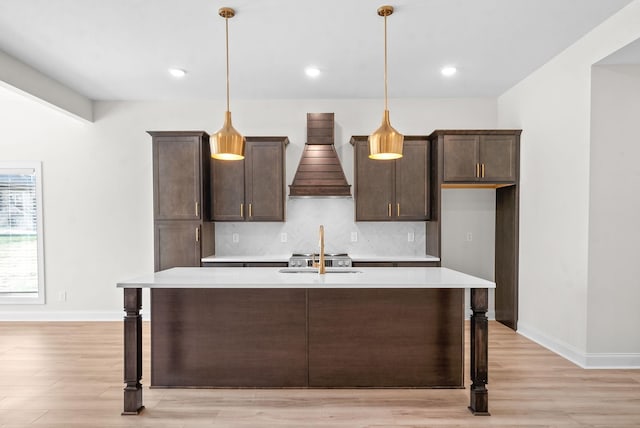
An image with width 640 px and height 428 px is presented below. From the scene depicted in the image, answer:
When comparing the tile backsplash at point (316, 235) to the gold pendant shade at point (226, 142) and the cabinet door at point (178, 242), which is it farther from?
the gold pendant shade at point (226, 142)

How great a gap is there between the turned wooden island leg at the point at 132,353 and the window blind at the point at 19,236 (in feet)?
11.4

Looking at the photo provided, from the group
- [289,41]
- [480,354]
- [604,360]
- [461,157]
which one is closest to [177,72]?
[289,41]

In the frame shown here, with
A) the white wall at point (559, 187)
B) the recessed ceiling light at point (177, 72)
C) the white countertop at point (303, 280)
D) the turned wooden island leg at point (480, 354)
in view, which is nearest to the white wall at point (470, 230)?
the white wall at point (559, 187)

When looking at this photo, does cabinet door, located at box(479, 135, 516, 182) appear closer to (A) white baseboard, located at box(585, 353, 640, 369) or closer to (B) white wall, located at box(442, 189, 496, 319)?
(B) white wall, located at box(442, 189, 496, 319)

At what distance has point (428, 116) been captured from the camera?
497 cm

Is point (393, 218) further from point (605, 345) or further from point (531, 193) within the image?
point (605, 345)

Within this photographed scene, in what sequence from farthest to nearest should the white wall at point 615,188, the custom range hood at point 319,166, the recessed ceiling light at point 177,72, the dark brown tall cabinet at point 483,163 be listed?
the custom range hood at point 319,166 → the dark brown tall cabinet at point 483,163 → the recessed ceiling light at point 177,72 → the white wall at point 615,188

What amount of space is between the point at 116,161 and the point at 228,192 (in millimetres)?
1654

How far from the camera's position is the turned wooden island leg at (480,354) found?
244 cm

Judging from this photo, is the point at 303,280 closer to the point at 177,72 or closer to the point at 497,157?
the point at 177,72

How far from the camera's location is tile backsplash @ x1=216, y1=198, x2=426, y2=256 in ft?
16.4

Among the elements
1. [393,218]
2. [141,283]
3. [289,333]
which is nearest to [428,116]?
[393,218]

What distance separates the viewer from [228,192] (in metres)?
4.62

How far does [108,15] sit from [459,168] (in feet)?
12.3
